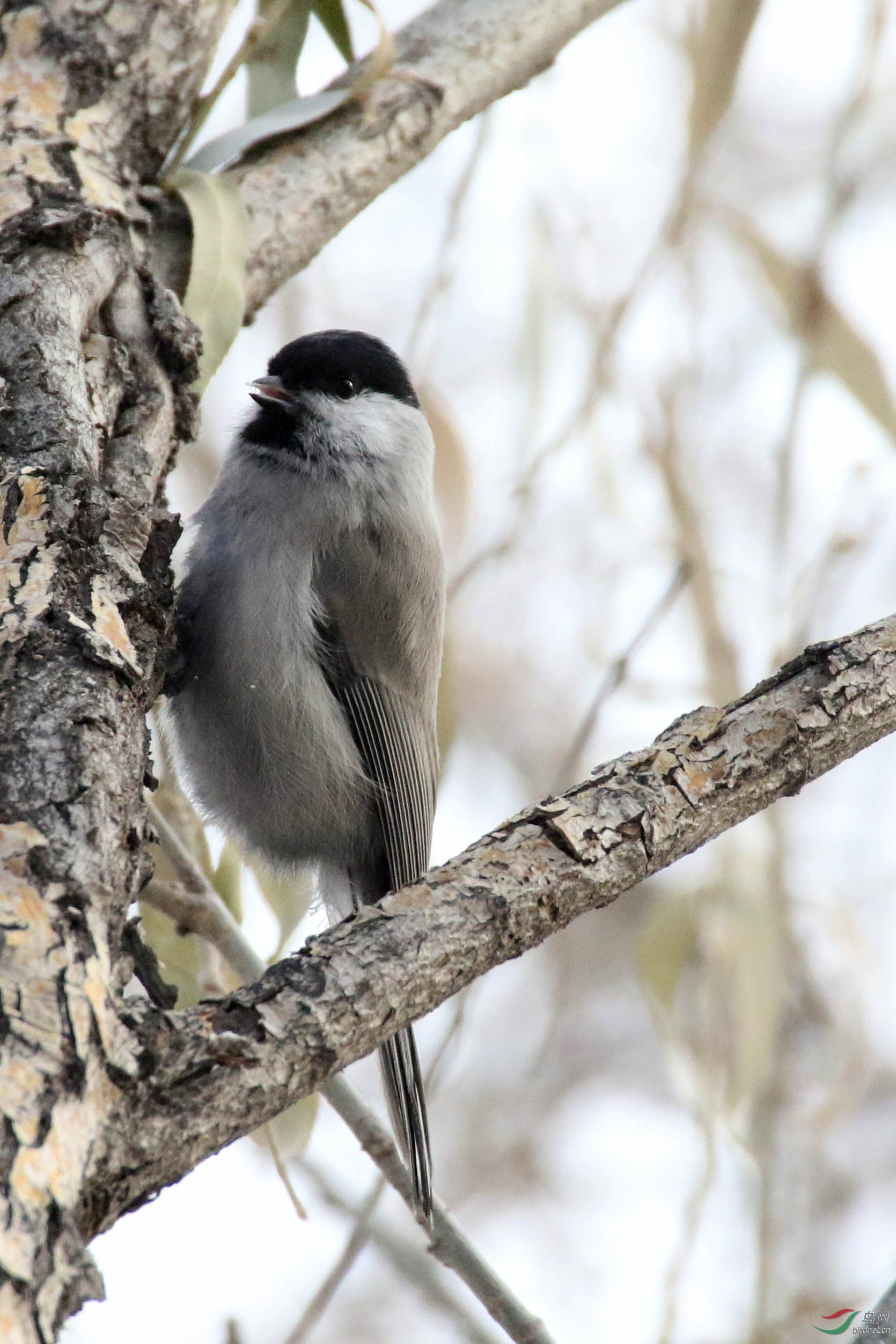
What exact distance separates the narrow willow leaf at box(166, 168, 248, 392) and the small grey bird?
24cm

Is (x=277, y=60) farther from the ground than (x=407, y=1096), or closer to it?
farther from the ground

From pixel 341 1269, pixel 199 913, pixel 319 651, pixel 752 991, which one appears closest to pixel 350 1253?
pixel 341 1269

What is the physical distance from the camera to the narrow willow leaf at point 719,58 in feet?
7.04

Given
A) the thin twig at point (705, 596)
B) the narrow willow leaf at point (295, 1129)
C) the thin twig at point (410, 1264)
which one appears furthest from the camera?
the thin twig at point (705, 596)

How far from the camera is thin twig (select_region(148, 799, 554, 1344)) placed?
1222 millimetres

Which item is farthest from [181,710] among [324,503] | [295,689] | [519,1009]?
[519,1009]

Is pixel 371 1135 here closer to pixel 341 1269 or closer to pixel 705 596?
pixel 341 1269

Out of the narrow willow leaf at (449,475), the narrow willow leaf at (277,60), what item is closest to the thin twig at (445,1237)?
the narrow willow leaf at (449,475)

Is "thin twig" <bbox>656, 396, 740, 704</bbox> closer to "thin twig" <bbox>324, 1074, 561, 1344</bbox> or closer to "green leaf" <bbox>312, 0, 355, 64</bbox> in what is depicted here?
"green leaf" <bbox>312, 0, 355, 64</bbox>

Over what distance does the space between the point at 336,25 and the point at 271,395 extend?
25.0 inches

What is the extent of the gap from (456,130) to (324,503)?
2.41 ft

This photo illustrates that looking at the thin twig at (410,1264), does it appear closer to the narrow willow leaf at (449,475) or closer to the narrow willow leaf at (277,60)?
the narrow willow leaf at (449,475)

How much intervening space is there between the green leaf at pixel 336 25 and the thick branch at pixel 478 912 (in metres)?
1.45

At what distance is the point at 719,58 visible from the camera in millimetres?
2168
